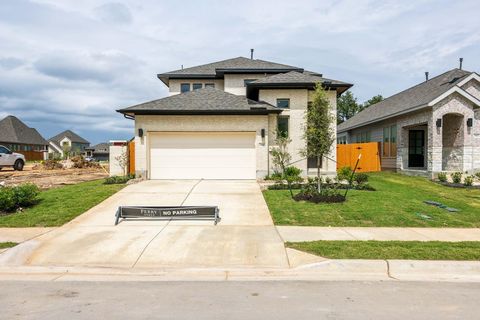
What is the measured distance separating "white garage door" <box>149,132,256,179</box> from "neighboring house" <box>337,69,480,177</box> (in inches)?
398

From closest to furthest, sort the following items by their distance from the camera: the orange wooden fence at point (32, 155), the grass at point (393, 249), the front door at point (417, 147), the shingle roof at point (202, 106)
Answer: the grass at point (393, 249) → the shingle roof at point (202, 106) → the front door at point (417, 147) → the orange wooden fence at point (32, 155)

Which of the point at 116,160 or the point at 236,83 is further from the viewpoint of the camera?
the point at 236,83

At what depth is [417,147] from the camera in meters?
23.3

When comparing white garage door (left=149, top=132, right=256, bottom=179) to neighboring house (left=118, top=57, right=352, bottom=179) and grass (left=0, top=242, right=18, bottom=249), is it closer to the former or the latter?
neighboring house (left=118, top=57, right=352, bottom=179)

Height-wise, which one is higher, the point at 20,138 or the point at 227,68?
the point at 227,68

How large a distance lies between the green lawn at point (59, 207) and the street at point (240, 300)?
4.56 metres

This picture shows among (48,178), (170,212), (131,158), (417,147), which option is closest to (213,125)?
(131,158)

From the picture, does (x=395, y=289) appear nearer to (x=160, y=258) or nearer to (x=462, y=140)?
(x=160, y=258)

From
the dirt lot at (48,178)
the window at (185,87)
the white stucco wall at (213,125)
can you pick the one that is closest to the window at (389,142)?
the white stucco wall at (213,125)

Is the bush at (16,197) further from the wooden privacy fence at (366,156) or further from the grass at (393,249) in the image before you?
the wooden privacy fence at (366,156)

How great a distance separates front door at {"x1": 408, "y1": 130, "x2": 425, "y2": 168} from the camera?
23.2 meters

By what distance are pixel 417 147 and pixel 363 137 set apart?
24.9 ft

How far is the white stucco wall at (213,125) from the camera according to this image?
58.6ft

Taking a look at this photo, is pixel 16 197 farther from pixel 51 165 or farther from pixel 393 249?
pixel 51 165
